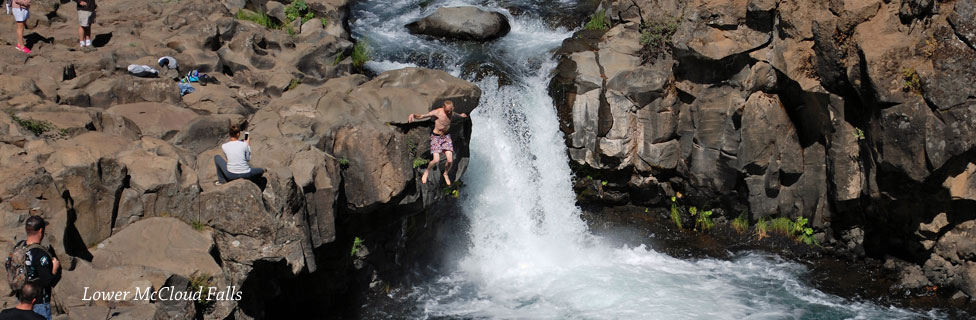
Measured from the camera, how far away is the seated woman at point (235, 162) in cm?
1197

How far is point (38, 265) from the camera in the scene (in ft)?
30.8

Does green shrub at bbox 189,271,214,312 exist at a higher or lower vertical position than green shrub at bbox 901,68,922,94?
lower

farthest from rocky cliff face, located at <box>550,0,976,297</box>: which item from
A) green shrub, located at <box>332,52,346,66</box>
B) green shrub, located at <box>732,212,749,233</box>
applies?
green shrub, located at <box>332,52,346,66</box>

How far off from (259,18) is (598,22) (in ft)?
26.4

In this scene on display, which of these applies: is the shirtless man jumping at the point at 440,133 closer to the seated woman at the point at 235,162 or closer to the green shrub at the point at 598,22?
the seated woman at the point at 235,162

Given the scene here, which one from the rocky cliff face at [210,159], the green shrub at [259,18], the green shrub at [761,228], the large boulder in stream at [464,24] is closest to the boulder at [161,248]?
the rocky cliff face at [210,159]

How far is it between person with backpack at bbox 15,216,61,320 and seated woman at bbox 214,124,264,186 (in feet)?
9.44

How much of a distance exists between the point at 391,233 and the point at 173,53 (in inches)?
222

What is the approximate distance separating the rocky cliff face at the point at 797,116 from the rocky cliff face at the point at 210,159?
3.93 meters

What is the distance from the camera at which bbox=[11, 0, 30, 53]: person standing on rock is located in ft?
51.4

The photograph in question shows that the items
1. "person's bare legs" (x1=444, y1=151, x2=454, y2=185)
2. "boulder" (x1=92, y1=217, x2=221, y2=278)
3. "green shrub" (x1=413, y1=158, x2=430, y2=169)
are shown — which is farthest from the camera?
"person's bare legs" (x1=444, y1=151, x2=454, y2=185)

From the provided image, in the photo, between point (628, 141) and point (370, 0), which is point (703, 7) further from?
point (370, 0)

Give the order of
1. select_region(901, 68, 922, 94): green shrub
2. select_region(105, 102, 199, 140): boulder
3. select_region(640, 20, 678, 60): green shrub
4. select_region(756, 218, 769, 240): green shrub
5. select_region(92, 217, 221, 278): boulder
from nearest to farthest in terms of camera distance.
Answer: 1. select_region(92, 217, 221, 278): boulder
2. select_region(105, 102, 199, 140): boulder
3. select_region(901, 68, 922, 94): green shrub
4. select_region(756, 218, 769, 240): green shrub
5. select_region(640, 20, 678, 60): green shrub

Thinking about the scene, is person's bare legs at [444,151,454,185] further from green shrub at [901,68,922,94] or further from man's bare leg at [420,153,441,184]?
green shrub at [901,68,922,94]
